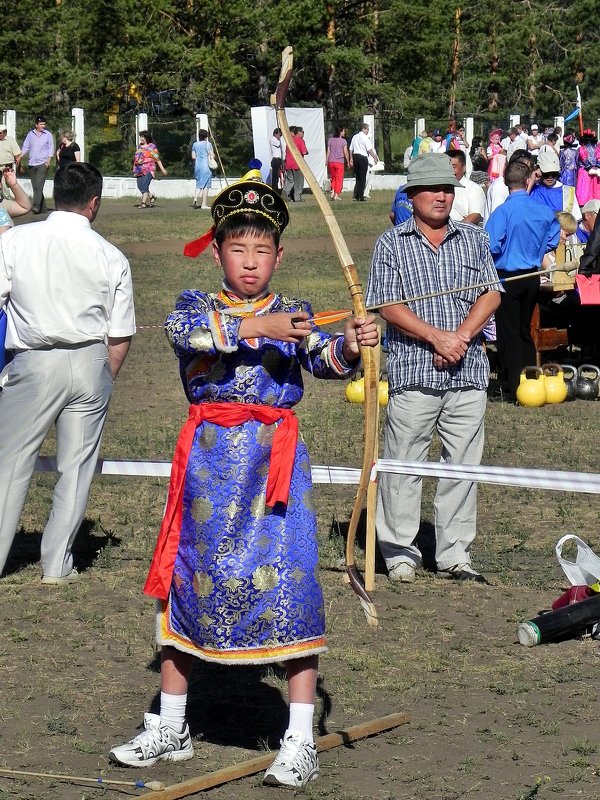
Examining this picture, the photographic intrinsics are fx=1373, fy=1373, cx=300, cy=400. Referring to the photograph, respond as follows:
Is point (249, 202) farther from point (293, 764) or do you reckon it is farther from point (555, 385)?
point (555, 385)

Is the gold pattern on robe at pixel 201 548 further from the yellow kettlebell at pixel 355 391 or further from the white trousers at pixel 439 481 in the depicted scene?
the yellow kettlebell at pixel 355 391

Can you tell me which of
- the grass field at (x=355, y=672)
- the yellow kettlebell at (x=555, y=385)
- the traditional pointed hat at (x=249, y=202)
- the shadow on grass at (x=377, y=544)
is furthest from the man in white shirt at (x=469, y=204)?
the traditional pointed hat at (x=249, y=202)

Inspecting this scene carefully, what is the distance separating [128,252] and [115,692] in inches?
Result: 788

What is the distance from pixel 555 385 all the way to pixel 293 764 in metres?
8.45

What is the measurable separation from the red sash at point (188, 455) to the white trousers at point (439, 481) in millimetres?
2524

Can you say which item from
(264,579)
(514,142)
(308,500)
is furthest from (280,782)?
(514,142)

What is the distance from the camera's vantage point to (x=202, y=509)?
14.6 ft

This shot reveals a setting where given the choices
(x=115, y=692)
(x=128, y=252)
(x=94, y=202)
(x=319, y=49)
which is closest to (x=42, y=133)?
(x=128, y=252)

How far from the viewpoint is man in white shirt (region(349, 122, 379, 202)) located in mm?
37125

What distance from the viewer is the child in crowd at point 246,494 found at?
Result: 4.42 meters

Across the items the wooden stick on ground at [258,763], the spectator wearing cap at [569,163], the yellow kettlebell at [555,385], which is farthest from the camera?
the spectator wearing cap at [569,163]

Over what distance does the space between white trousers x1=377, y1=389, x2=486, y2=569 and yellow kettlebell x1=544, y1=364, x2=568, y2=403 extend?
5.38 metres

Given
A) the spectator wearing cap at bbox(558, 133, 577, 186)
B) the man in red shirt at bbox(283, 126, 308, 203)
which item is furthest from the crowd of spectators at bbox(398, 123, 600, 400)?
the man in red shirt at bbox(283, 126, 308, 203)

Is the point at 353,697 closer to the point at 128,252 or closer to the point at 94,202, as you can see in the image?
the point at 94,202
